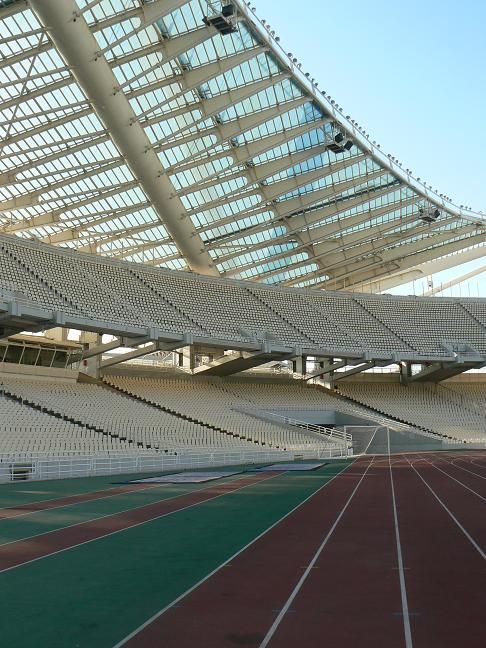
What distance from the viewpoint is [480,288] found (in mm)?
62656

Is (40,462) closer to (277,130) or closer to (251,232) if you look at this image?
(277,130)

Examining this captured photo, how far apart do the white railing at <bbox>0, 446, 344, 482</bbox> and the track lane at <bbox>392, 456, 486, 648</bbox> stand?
13722 millimetres

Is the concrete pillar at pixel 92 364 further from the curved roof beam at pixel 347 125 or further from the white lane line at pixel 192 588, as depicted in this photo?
the white lane line at pixel 192 588

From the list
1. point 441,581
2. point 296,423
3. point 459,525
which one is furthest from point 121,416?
point 441,581

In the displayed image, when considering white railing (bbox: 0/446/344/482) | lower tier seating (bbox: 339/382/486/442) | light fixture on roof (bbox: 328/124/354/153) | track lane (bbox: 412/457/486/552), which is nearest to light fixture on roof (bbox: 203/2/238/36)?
light fixture on roof (bbox: 328/124/354/153)

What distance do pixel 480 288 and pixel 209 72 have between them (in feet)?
137

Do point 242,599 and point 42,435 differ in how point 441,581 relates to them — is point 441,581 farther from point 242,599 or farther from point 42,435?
point 42,435

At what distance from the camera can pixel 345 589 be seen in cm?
706

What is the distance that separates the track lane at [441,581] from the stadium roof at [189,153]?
1994 centimetres

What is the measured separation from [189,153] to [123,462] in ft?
57.0

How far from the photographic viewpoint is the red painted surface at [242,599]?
17.8 feet

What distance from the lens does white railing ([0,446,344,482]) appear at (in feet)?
74.8

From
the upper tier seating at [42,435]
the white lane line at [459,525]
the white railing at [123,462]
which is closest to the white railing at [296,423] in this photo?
the white railing at [123,462]

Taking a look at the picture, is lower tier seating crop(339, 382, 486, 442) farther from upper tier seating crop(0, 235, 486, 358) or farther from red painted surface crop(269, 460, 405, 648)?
red painted surface crop(269, 460, 405, 648)
